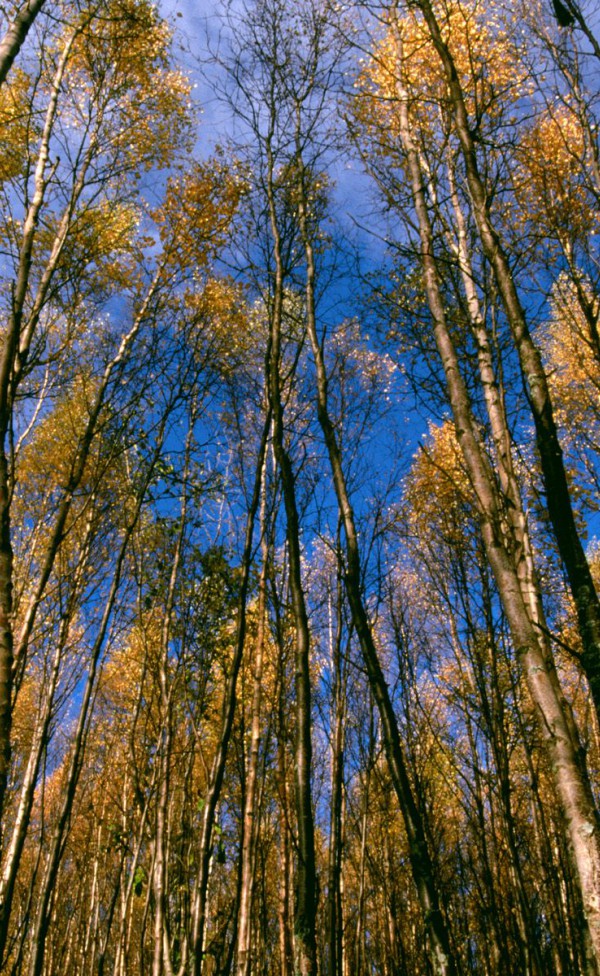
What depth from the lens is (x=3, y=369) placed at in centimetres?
244

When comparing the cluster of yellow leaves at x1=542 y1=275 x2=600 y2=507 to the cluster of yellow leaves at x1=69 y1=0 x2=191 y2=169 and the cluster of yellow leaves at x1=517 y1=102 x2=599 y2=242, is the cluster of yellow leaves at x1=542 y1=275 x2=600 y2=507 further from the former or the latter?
the cluster of yellow leaves at x1=69 y1=0 x2=191 y2=169

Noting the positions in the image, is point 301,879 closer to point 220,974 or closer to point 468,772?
point 220,974

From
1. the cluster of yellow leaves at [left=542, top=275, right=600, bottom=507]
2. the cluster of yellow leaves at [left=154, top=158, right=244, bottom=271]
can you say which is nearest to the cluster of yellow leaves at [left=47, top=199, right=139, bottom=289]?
the cluster of yellow leaves at [left=154, top=158, right=244, bottom=271]

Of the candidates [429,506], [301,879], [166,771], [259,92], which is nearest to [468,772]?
[429,506]

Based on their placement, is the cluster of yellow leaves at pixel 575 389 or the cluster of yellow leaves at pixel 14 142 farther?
the cluster of yellow leaves at pixel 575 389

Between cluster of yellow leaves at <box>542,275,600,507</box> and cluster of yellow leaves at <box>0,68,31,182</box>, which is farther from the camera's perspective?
cluster of yellow leaves at <box>542,275,600,507</box>

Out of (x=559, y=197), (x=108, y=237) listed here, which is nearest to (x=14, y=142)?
(x=108, y=237)

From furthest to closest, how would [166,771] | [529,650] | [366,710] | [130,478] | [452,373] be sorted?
[366,710]
[130,478]
[166,771]
[452,373]
[529,650]

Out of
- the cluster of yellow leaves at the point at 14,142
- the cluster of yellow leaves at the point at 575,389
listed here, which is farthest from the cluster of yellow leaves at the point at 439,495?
the cluster of yellow leaves at the point at 14,142

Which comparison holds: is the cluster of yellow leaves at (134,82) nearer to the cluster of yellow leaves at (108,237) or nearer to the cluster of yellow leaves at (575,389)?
the cluster of yellow leaves at (108,237)

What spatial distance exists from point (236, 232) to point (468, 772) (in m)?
13.5

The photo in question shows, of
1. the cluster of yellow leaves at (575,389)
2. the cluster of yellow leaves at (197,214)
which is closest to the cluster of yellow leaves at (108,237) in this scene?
the cluster of yellow leaves at (197,214)

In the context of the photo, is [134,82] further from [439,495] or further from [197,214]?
[439,495]

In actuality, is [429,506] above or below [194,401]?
above
